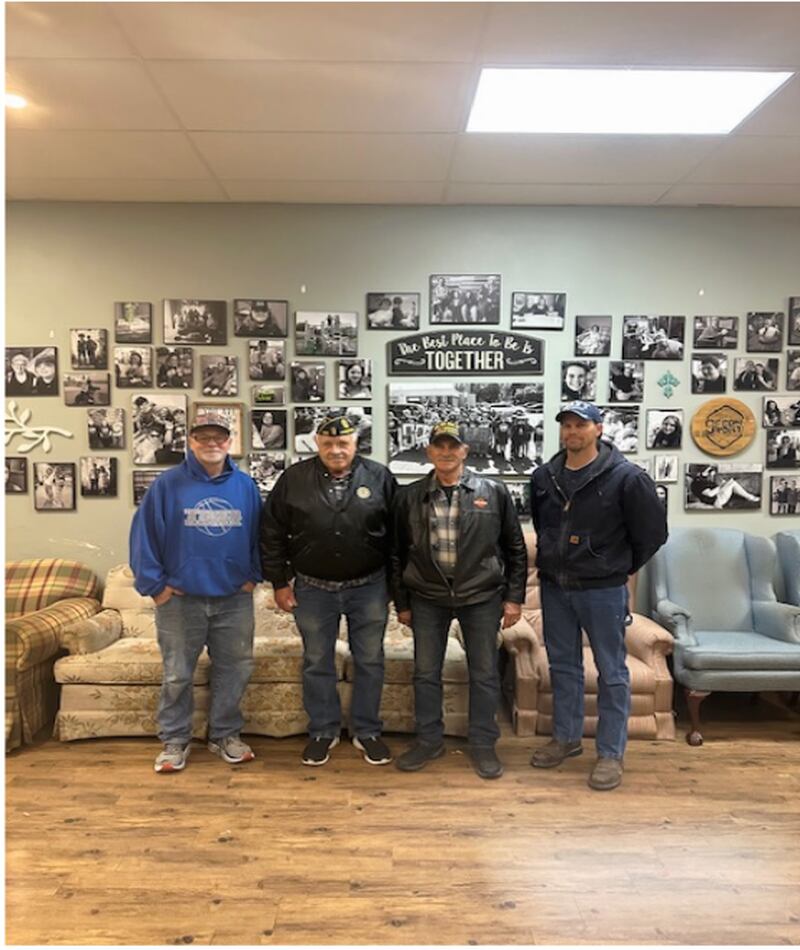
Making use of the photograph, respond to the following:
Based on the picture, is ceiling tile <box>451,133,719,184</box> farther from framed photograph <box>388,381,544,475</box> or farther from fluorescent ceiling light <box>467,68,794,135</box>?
framed photograph <box>388,381,544,475</box>

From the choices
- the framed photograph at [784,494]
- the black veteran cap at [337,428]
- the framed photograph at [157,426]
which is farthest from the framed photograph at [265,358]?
the framed photograph at [784,494]

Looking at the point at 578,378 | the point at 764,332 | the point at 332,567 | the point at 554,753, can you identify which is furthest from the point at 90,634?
the point at 764,332

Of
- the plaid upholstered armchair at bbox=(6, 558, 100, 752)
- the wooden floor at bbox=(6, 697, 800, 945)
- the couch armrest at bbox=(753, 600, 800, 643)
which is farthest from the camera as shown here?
the couch armrest at bbox=(753, 600, 800, 643)

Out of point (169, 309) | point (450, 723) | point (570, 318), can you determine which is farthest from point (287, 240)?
point (450, 723)

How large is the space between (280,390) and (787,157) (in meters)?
2.95

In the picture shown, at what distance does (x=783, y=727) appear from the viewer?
3.61 m

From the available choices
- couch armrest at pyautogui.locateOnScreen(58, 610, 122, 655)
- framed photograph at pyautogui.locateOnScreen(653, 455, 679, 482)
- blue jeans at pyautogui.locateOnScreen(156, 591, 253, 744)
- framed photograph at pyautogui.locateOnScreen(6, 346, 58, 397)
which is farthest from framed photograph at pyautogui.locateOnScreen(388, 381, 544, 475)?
framed photograph at pyautogui.locateOnScreen(6, 346, 58, 397)

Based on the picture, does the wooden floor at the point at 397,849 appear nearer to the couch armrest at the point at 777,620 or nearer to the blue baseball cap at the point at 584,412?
the couch armrest at the point at 777,620

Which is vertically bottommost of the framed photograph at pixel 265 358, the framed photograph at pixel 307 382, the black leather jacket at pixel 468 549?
the black leather jacket at pixel 468 549

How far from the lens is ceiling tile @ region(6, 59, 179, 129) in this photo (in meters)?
2.59

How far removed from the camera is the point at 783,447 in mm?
4180

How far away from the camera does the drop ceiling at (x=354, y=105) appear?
2293mm

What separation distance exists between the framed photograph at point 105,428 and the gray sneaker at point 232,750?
6.23ft

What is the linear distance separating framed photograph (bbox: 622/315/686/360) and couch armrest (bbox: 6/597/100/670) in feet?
11.4
